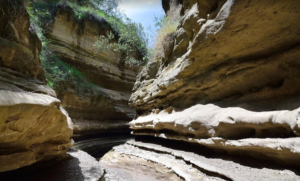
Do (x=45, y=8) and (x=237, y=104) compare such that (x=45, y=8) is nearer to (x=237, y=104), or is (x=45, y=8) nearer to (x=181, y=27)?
(x=181, y=27)

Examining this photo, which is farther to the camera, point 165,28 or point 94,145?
point 94,145

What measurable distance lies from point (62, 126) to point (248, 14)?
3.87 metres

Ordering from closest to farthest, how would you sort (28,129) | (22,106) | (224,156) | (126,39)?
(22,106) < (28,129) < (224,156) < (126,39)

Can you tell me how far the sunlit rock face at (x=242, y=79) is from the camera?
2.61m

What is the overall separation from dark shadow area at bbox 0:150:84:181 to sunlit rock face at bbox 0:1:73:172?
24 centimetres

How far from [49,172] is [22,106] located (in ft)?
5.78

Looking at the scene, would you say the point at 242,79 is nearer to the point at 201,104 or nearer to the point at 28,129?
the point at 201,104

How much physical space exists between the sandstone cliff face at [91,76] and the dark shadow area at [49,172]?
532 cm

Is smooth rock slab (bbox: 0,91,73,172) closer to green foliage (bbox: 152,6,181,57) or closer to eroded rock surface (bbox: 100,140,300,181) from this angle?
eroded rock surface (bbox: 100,140,300,181)

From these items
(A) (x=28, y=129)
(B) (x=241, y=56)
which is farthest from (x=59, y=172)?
(B) (x=241, y=56)

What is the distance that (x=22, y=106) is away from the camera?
201 centimetres

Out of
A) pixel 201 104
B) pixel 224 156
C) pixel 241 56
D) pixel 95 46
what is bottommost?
pixel 224 156

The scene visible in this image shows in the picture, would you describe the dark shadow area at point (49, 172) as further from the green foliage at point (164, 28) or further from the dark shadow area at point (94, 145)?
the green foliage at point (164, 28)

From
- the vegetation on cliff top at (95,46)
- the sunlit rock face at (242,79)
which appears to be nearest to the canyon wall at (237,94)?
the sunlit rock face at (242,79)
